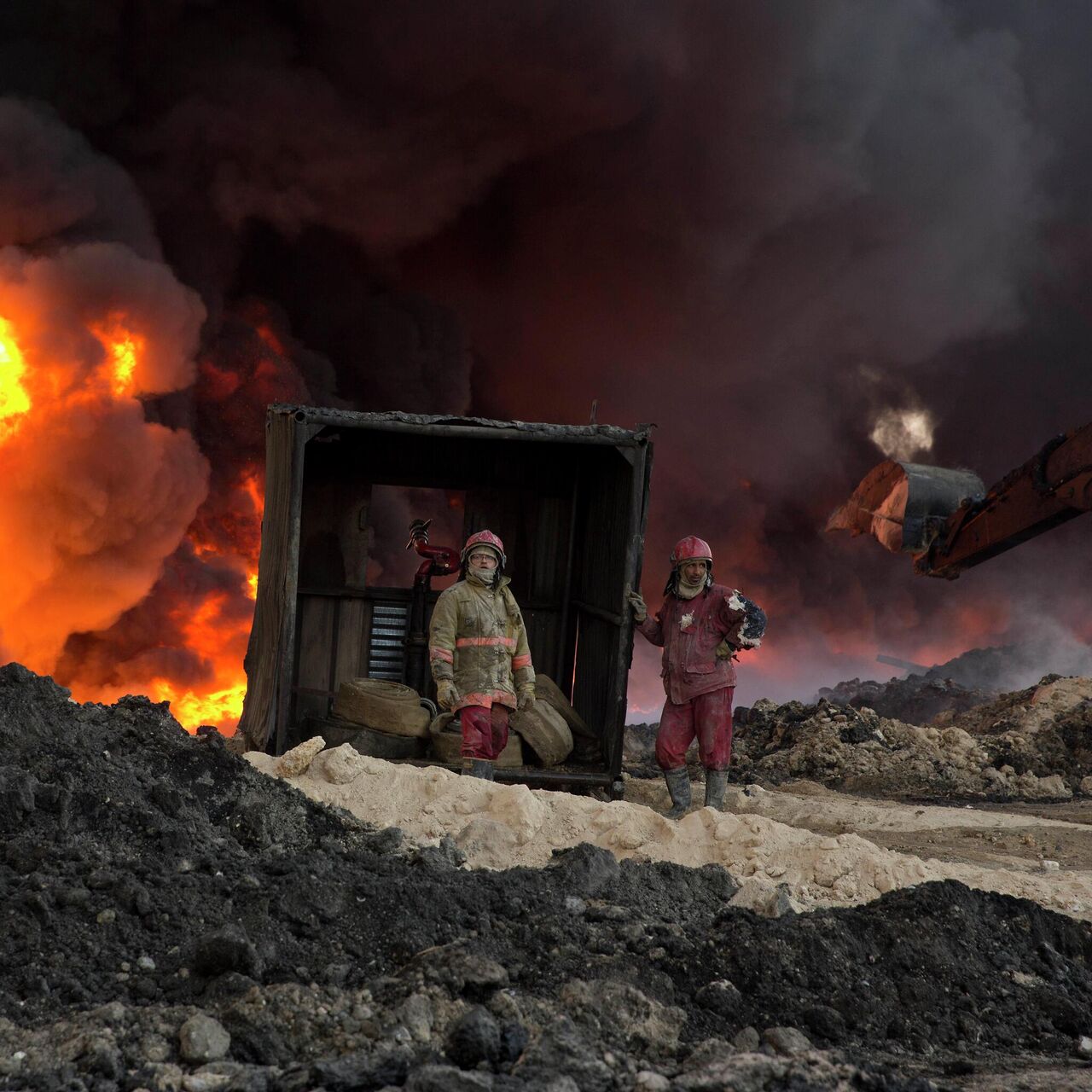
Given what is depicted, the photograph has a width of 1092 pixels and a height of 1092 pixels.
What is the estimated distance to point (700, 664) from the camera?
26.8ft

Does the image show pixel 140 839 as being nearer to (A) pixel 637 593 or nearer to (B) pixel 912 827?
(A) pixel 637 593

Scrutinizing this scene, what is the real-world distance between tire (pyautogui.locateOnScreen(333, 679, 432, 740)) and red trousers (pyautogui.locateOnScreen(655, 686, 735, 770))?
2315 mm

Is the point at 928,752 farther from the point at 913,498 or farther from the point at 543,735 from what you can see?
the point at 543,735

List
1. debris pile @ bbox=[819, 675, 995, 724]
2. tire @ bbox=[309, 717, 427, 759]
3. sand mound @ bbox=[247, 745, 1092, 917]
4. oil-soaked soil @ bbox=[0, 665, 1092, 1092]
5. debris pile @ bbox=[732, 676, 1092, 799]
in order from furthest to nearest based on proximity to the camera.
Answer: debris pile @ bbox=[819, 675, 995, 724] → debris pile @ bbox=[732, 676, 1092, 799] → tire @ bbox=[309, 717, 427, 759] → sand mound @ bbox=[247, 745, 1092, 917] → oil-soaked soil @ bbox=[0, 665, 1092, 1092]

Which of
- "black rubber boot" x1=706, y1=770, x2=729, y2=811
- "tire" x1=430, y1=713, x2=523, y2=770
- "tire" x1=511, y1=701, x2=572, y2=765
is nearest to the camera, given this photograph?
"black rubber boot" x1=706, y1=770, x2=729, y2=811

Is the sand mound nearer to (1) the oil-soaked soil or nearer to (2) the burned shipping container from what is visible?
(1) the oil-soaked soil

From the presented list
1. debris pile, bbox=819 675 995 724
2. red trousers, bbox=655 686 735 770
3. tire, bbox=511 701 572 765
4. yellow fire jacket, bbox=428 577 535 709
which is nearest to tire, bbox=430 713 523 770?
tire, bbox=511 701 572 765

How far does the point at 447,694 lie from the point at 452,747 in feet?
5.17

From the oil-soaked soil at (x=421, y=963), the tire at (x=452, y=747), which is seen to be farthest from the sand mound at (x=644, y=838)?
the tire at (x=452, y=747)

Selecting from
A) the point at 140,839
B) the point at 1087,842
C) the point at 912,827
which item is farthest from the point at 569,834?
the point at 1087,842

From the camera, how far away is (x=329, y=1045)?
11.8ft

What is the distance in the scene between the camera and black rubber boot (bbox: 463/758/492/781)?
8148 mm

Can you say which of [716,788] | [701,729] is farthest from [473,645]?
[716,788]

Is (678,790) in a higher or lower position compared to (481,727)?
lower
